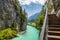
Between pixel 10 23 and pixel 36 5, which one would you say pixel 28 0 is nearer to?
pixel 36 5

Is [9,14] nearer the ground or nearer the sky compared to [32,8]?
nearer the ground

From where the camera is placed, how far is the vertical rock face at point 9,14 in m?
7.29

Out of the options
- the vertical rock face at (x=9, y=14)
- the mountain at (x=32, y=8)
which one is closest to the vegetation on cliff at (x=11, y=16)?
the vertical rock face at (x=9, y=14)

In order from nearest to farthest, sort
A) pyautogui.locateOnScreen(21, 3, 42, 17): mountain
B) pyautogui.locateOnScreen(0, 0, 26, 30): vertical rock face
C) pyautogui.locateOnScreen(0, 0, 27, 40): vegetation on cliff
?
pyautogui.locateOnScreen(21, 3, 42, 17): mountain < pyautogui.locateOnScreen(0, 0, 27, 40): vegetation on cliff < pyautogui.locateOnScreen(0, 0, 26, 30): vertical rock face

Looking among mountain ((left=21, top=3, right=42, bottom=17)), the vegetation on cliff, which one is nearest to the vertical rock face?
the vegetation on cliff

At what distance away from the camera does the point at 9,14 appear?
764 cm

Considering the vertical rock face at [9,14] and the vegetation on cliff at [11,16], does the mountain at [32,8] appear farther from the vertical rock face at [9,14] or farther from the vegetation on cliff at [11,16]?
the vertical rock face at [9,14]

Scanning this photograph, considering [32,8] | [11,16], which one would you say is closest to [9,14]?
[11,16]

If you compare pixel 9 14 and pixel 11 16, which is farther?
pixel 11 16

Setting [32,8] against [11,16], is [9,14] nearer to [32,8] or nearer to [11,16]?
[11,16]

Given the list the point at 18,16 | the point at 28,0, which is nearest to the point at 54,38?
the point at 28,0

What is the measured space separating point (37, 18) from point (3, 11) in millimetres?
2268

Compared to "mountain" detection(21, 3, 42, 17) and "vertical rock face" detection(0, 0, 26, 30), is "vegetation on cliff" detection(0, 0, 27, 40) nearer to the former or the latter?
"vertical rock face" detection(0, 0, 26, 30)

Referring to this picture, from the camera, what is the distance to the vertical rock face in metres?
7.29
